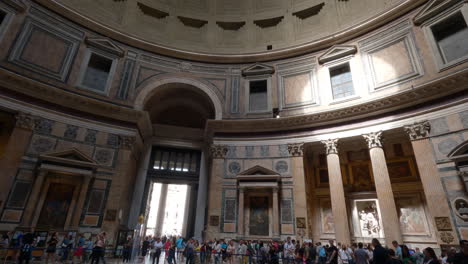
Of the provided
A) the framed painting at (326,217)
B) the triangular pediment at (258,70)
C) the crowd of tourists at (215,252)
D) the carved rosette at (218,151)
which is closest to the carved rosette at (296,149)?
the framed painting at (326,217)

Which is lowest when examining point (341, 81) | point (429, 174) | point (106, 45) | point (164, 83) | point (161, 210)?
point (161, 210)

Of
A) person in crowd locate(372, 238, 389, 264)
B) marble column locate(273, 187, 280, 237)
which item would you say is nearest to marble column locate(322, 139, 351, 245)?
marble column locate(273, 187, 280, 237)

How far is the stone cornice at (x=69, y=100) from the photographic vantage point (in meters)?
10.7

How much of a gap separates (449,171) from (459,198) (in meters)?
1.04

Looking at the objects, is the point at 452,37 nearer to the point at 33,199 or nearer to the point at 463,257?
the point at 463,257

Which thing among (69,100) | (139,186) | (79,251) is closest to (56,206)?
(79,251)

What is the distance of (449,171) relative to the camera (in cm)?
957

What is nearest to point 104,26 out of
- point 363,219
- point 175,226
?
point 363,219

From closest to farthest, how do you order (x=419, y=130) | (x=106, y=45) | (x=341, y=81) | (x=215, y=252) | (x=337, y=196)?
(x=215, y=252)
(x=419, y=130)
(x=337, y=196)
(x=341, y=81)
(x=106, y=45)

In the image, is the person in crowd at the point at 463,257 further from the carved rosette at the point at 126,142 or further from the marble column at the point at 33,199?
the marble column at the point at 33,199

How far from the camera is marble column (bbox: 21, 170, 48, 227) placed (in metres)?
9.92

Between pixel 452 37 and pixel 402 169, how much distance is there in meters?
6.40

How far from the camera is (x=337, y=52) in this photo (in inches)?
563

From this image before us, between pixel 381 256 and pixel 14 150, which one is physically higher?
pixel 14 150
